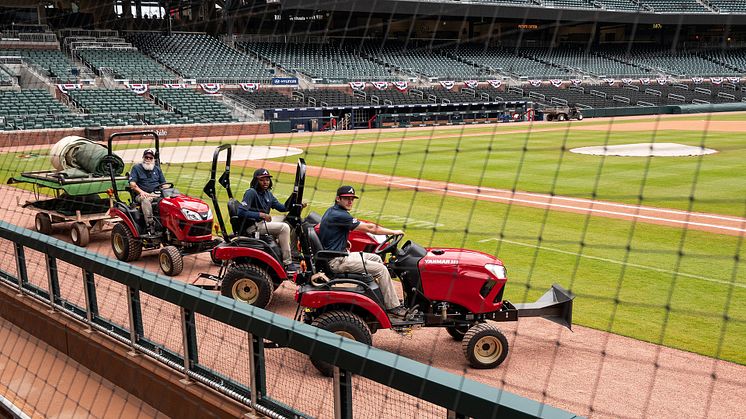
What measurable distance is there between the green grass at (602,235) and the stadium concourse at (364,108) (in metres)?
0.27

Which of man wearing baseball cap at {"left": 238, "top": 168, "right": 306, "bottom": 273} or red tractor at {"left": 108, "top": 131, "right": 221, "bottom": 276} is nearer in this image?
man wearing baseball cap at {"left": 238, "top": 168, "right": 306, "bottom": 273}

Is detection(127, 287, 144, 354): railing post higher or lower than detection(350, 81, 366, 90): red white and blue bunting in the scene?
lower

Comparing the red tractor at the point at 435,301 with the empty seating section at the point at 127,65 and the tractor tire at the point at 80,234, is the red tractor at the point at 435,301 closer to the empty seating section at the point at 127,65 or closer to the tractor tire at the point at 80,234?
the tractor tire at the point at 80,234

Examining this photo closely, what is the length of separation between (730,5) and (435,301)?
67.2 m

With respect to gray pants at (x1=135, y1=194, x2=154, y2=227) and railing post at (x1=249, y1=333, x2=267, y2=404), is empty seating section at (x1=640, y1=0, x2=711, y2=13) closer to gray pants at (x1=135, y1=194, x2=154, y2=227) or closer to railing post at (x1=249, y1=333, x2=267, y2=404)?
gray pants at (x1=135, y1=194, x2=154, y2=227)

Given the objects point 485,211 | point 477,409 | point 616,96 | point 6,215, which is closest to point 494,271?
point 477,409

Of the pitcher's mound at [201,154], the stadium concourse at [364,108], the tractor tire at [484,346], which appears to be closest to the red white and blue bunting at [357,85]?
the stadium concourse at [364,108]

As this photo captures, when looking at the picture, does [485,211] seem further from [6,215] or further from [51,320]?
[6,215]

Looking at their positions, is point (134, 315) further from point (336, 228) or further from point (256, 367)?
point (336, 228)

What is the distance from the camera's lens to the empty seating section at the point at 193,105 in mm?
32938

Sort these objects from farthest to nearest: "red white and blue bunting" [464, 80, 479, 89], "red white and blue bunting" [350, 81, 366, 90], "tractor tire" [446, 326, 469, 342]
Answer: "red white and blue bunting" [464, 80, 479, 89] → "red white and blue bunting" [350, 81, 366, 90] → "tractor tire" [446, 326, 469, 342]

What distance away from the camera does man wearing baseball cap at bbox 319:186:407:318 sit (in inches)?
201

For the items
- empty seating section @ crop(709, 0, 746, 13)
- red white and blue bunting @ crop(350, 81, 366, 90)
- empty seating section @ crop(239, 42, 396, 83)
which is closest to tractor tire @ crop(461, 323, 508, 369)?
red white and blue bunting @ crop(350, 81, 366, 90)

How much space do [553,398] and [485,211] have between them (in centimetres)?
753
